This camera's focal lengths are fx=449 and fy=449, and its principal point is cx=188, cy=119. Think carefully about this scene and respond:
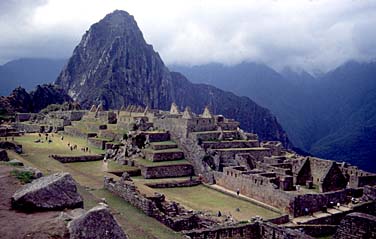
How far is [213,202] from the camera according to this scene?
25.5 meters

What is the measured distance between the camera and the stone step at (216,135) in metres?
34.6

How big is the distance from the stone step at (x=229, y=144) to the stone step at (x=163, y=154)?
6.68 ft

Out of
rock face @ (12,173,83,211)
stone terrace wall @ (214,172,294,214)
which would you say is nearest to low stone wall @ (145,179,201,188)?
stone terrace wall @ (214,172,294,214)

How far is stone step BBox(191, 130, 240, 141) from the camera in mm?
34594

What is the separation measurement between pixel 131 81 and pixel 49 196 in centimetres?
15680

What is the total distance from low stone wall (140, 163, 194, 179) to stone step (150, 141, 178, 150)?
9.21 ft

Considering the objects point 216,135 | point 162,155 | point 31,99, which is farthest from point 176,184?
point 31,99

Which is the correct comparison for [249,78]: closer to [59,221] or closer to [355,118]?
[355,118]

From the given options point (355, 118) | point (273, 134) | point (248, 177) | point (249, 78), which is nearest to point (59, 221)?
point (248, 177)

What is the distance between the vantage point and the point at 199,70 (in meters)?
179

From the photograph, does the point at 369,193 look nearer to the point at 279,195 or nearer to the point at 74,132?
the point at 279,195

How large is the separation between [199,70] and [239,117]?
2809 cm

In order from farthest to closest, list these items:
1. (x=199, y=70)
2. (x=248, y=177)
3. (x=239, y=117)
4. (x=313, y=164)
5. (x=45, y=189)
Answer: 1. (x=199, y=70)
2. (x=239, y=117)
3. (x=313, y=164)
4. (x=248, y=177)
5. (x=45, y=189)

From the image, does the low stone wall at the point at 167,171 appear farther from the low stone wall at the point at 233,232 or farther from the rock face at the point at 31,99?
the rock face at the point at 31,99
